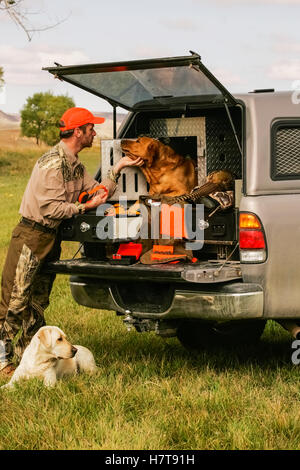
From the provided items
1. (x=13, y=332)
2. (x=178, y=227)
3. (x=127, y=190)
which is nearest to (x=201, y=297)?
(x=178, y=227)

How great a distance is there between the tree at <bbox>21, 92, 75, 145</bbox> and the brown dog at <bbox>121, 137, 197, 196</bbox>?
103334 mm

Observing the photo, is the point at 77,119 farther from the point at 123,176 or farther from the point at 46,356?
the point at 46,356

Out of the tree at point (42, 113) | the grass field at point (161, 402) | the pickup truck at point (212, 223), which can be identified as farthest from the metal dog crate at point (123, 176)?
the tree at point (42, 113)

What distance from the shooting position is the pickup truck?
17.1 feet

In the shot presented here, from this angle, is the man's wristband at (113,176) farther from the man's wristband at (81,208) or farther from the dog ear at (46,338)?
the dog ear at (46,338)

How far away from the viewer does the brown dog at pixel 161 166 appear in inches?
238

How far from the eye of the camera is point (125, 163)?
6168mm

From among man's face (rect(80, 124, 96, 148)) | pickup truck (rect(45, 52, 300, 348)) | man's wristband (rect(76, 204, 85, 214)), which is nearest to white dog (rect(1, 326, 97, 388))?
pickup truck (rect(45, 52, 300, 348))

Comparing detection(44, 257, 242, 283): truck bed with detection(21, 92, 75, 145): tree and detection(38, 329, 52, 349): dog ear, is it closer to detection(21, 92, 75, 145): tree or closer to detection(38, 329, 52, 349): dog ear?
detection(38, 329, 52, 349): dog ear

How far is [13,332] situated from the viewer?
6.39 metres

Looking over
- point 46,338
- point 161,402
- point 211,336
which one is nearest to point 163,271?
point 161,402
